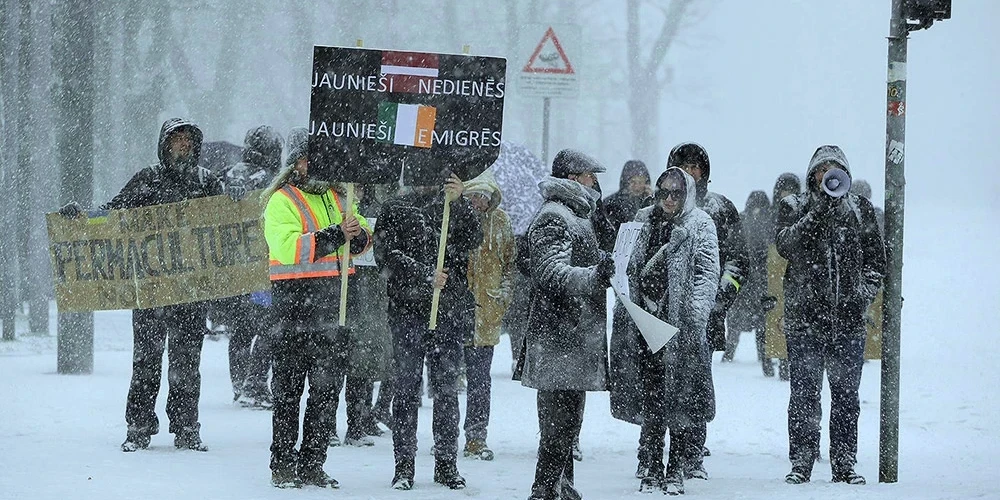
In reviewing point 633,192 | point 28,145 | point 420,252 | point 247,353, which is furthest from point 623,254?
point 28,145

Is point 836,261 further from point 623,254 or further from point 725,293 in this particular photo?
point 623,254

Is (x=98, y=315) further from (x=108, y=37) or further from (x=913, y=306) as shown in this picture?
(x=913, y=306)

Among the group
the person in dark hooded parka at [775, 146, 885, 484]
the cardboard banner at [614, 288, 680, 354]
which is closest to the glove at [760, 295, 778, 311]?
the person in dark hooded parka at [775, 146, 885, 484]

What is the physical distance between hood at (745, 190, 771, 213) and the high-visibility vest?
8056 mm

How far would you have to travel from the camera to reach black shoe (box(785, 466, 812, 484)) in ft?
28.4

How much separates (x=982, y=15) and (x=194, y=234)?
3980cm

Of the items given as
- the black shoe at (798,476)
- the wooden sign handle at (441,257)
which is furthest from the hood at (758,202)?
the wooden sign handle at (441,257)

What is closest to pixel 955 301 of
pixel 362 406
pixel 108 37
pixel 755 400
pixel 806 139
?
pixel 755 400

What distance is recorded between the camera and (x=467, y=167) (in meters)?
8.48

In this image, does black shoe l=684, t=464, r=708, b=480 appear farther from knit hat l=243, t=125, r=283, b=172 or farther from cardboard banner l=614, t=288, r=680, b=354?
knit hat l=243, t=125, r=283, b=172

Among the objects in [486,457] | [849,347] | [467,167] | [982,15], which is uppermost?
[982,15]

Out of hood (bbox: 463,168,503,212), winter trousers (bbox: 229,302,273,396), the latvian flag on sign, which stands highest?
the latvian flag on sign

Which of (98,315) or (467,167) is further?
(98,315)

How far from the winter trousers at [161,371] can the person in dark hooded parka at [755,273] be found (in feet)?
21.3
